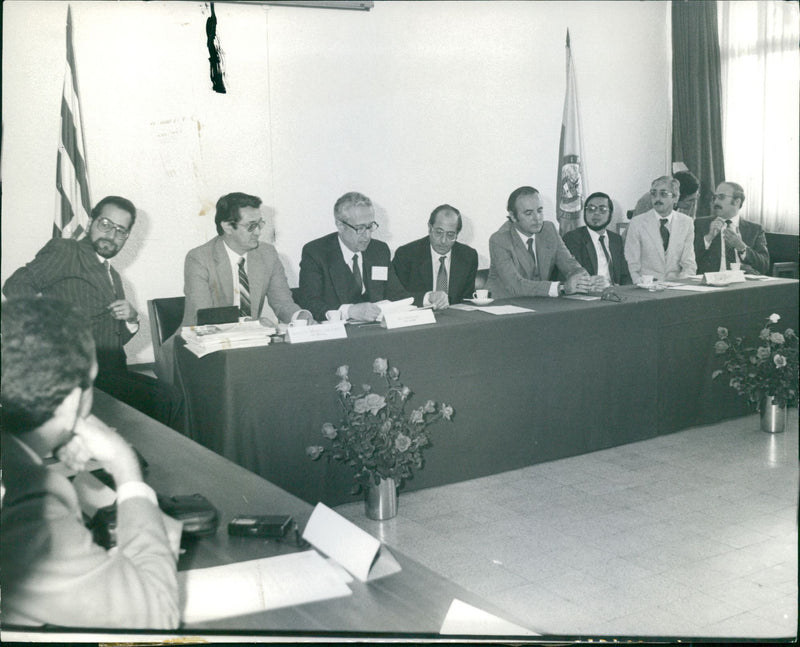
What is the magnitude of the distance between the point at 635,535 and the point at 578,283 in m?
1.17

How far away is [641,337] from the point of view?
396cm

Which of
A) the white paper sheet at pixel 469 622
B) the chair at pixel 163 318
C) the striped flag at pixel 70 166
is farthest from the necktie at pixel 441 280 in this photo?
the white paper sheet at pixel 469 622

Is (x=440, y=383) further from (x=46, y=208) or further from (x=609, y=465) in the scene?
(x=46, y=208)

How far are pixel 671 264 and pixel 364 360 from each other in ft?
4.71

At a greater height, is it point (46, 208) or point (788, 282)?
point (46, 208)

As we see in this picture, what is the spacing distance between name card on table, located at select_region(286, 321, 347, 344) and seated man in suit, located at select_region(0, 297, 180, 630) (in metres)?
1.52

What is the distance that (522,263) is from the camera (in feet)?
11.9

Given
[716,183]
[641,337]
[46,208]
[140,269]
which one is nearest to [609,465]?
[641,337]

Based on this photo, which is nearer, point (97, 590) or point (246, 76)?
point (97, 590)

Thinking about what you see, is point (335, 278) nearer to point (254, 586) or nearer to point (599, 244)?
point (599, 244)

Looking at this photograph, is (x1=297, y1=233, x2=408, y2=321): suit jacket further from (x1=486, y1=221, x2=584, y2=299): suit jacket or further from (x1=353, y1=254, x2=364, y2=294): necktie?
(x1=486, y1=221, x2=584, y2=299): suit jacket

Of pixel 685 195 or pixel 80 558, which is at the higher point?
pixel 685 195

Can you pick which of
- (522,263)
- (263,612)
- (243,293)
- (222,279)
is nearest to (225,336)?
(243,293)

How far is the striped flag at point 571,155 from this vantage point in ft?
8.16
